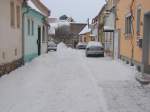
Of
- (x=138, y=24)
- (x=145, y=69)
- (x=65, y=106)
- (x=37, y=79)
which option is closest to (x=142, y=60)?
(x=145, y=69)

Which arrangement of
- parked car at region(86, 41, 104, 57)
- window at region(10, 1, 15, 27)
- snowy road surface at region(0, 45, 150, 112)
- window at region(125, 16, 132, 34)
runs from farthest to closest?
parked car at region(86, 41, 104, 57) → window at region(125, 16, 132, 34) → window at region(10, 1, 15, 27) → snowy road surface at region(0, 45, 150, 112)

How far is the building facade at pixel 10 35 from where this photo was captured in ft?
54.2

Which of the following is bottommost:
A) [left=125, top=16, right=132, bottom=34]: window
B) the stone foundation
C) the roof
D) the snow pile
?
the snow pile

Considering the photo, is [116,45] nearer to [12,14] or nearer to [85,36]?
[12,14]

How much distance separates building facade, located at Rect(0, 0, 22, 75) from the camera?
16.5 metres

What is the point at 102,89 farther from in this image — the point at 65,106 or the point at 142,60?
the point at 142,60

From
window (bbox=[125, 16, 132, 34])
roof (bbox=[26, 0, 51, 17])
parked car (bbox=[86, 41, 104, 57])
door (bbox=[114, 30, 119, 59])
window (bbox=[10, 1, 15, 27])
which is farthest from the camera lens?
parked car (bbox=[86, 41, 104, 57])

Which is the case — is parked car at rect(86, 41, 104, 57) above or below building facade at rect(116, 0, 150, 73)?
below

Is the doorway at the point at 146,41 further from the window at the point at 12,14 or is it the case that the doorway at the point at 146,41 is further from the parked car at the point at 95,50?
the parked car at the point at 95,50

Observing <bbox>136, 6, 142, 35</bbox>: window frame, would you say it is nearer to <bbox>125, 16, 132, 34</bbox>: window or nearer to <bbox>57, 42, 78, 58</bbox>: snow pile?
<bbox>125, 16, 132, 34</bbox>: window

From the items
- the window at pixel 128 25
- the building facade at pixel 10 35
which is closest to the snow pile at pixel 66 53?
the window at pixel 128 25

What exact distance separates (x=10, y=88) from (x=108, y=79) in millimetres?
4346

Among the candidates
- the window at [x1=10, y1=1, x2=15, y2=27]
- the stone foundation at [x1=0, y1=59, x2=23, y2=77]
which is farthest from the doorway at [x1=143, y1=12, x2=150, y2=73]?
the window at [x1=10, y1=1, x2=15, y2=27]

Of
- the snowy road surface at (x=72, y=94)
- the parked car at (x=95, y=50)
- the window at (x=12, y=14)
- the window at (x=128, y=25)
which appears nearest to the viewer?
the snowy road surface at (x=72, y=94)
